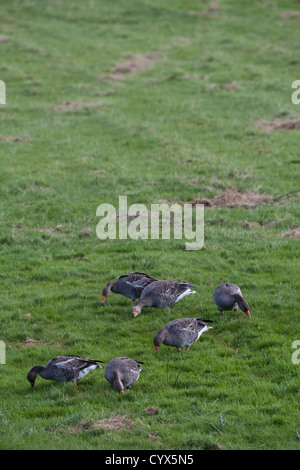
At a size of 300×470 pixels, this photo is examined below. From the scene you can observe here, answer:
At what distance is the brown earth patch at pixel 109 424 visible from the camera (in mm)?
9734

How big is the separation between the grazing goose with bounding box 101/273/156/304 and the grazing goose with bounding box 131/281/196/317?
1.62 feet

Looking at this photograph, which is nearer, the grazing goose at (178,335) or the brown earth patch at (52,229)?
the grazing goose at (178,335)

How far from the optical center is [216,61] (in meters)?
39.5

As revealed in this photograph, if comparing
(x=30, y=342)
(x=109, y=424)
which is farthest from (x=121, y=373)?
(x=30, y=342)

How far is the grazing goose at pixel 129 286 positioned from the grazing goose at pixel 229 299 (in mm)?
1867

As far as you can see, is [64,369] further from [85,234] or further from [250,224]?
[250,224]

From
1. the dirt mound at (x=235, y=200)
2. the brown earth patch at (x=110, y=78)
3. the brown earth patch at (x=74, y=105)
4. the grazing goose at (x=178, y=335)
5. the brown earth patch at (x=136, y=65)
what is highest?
the brown earth patch at (x=136, y=65)

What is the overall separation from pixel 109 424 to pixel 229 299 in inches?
175

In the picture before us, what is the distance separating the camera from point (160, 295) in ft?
45.0

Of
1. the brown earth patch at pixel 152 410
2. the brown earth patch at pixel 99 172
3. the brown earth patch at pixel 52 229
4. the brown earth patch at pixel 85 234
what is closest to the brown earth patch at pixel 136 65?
the brown earth patch at pixel 99 172

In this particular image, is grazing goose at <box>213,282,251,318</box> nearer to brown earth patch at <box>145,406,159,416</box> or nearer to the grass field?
the grass field

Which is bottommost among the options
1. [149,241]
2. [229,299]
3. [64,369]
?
[64,369]

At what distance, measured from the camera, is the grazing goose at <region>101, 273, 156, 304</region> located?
14366mm

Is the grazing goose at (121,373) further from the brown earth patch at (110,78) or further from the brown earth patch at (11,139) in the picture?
the brown earth patch at (110,78)
